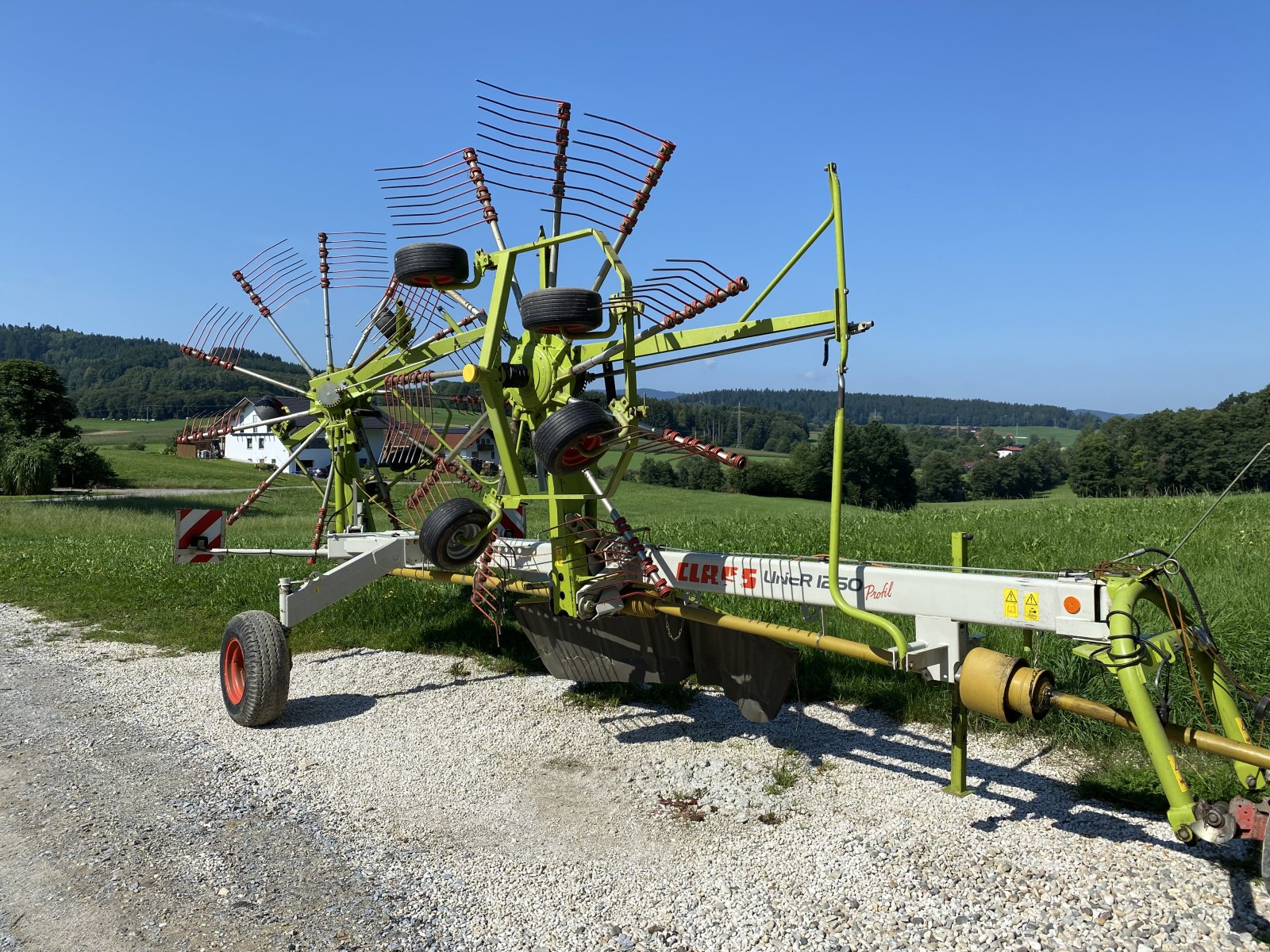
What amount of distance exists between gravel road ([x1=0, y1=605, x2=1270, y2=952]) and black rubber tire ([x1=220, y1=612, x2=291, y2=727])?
6.8 inches

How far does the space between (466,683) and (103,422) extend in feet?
355

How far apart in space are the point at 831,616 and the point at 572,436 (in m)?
4.25

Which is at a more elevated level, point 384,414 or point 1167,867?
point 384,414

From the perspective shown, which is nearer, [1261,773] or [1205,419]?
[1261,773]

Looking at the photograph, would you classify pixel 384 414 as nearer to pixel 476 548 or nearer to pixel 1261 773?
pixel 476 548

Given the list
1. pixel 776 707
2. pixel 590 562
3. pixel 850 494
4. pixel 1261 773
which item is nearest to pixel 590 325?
pixel 590 562

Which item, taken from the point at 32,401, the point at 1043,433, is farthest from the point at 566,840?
the point at 1043,433

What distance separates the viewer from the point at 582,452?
503 centimetres

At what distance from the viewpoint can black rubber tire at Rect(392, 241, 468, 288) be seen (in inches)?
247

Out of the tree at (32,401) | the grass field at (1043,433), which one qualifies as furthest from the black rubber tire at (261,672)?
the grass field at (1043,433)

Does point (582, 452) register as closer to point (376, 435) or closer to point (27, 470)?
point (376, 435)

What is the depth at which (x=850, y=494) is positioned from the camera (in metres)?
42.6

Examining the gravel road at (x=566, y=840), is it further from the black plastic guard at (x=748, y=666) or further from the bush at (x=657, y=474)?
the bush at (x=657, y=474)

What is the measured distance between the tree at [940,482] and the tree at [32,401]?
42.9 m
